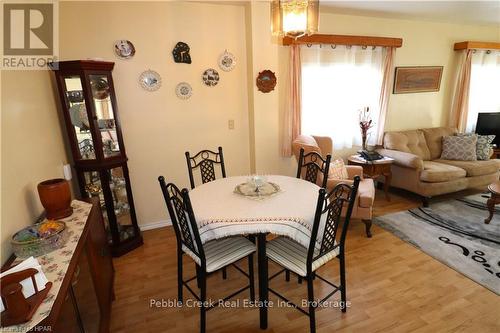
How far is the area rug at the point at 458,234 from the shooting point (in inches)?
89.4

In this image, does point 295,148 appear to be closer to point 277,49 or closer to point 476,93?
point 277,49

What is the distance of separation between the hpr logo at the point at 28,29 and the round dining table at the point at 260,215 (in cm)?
145

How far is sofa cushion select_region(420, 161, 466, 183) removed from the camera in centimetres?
338

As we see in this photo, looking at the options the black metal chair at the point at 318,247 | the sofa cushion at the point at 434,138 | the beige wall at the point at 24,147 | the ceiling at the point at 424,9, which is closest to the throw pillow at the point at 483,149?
the sofa cushion at the point at 434,138

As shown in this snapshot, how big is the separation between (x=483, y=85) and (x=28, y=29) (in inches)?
244

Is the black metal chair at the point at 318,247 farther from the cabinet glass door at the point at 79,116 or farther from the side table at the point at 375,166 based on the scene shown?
the side table at the point at 375,166

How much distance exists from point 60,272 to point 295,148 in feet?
7.79

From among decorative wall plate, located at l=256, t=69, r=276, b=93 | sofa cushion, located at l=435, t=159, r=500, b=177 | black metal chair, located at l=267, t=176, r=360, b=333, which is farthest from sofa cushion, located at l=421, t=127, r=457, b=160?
black metal chair, located at l=267, t=176, r=360, b=333

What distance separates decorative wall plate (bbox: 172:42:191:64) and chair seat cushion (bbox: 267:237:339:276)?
2.15 metres

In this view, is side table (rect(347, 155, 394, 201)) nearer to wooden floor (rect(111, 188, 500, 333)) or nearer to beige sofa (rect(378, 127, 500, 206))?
beige sofa (rect(378, 127, 500, 206))

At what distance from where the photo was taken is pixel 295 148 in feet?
9.78

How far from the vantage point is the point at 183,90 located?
2.95 m

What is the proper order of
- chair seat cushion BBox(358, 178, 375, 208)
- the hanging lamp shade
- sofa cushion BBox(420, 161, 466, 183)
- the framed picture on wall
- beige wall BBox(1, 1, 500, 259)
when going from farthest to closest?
the framed picture on wall
sofa cushion BBox(420, 161, 466, 183)
chair seat cushion BBox(358, 178, 375, 208)
beige wall BBox(1, 1, 500, 259)
the hanging lamp shade

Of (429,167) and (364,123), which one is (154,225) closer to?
(364,123)
